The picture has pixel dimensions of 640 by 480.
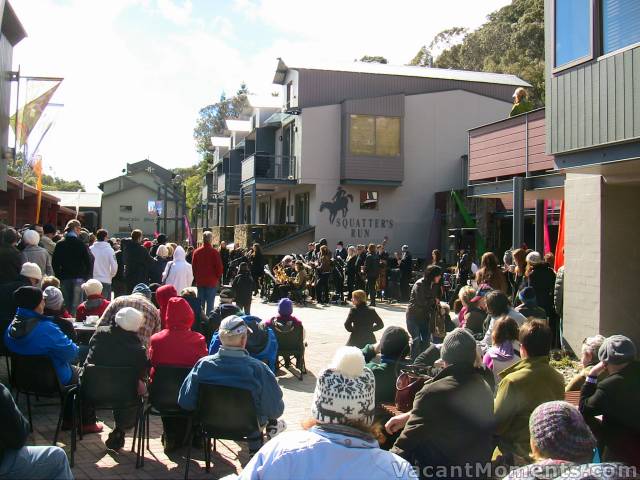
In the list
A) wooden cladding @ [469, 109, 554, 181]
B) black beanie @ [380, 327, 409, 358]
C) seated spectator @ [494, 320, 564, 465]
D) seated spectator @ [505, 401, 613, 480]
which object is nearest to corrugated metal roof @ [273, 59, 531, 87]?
wooden cladding @ [469, 109, 554, 181]

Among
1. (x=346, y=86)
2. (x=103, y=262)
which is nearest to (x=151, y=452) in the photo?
(x=103, y=262)

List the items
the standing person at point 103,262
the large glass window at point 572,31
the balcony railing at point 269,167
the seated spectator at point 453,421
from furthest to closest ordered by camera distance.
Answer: the balcony railing at point 269,167
the standing person at point 103,262
the large glass window at point 572,31
the seated spectator at point 453,421

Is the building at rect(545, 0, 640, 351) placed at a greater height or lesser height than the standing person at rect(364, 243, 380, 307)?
greater

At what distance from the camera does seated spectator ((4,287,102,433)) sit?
551cm

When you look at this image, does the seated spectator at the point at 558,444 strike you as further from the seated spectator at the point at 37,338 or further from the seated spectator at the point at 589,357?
the seated spectator at the point at 37,338

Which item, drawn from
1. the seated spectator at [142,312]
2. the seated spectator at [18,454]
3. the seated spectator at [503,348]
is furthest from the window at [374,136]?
the seated spectator at [18,454]

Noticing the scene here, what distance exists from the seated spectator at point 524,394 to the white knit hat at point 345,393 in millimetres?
1984

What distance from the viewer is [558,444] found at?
8.86 feet

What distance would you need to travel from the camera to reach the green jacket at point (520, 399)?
419 centimetres

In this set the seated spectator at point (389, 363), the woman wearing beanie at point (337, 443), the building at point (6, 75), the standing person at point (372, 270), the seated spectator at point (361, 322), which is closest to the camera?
the woman wearing beanie at point (337, 443)

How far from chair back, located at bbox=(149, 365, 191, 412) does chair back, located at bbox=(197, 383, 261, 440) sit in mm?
656

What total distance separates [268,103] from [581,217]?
28.9m

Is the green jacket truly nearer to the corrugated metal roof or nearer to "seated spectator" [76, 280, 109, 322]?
"seated spectator" [76, 280, 109, 322]

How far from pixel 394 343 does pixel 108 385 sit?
244 centimetres
